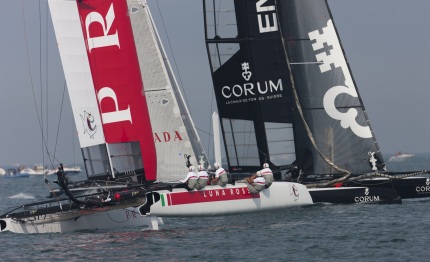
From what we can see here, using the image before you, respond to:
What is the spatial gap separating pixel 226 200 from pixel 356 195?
4778mm

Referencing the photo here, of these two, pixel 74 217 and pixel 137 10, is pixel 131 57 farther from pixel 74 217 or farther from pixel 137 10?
pixel 74 217

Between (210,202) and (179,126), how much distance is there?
4.71 metres

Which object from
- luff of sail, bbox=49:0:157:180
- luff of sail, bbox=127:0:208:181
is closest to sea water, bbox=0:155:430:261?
luff of sail, bbox=127:0:208:181

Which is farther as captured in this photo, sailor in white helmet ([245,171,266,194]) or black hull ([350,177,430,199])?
black hull ([350,177,430,199])

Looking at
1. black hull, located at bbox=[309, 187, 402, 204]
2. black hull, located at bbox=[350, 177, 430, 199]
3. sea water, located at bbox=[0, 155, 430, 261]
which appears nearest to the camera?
sea water, located at bbox=[0, 155, 430, 261]

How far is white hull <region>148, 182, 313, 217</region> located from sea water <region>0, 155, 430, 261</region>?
0.45 m

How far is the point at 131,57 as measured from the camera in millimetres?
27766

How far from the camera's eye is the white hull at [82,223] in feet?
81.7

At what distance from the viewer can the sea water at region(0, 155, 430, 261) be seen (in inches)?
800

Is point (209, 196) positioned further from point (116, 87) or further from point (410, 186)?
point (410, 186)

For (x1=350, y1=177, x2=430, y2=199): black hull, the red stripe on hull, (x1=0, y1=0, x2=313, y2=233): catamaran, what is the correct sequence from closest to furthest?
the red stripe on hull
(x1=0, y1=0, x2=313, y2=233): catamaran
(x1=350, y1=177, x2=430, y2=199): black hull

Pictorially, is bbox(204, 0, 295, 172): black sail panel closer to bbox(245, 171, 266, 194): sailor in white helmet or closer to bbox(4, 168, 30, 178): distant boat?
bbox(245, 171, 266, 194): sailor in white helmet

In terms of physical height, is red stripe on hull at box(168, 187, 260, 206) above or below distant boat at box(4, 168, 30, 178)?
below

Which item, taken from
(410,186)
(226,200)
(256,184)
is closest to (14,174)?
(410,186)
